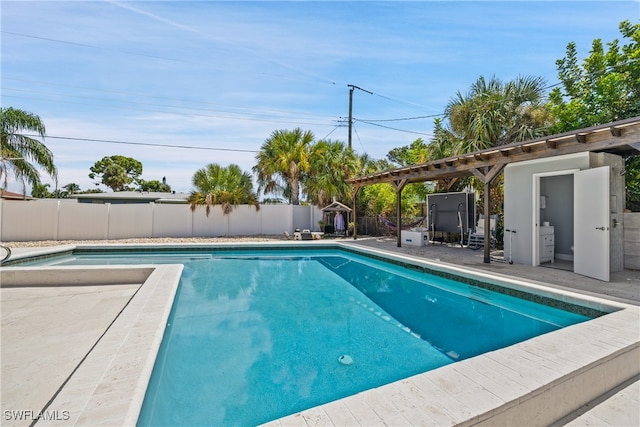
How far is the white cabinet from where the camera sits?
22.7 feet

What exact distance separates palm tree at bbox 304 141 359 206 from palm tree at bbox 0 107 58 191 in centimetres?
1035

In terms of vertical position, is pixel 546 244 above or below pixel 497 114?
below

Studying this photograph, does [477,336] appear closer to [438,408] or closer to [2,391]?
[438,408]

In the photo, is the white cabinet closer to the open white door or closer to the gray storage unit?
the open white door

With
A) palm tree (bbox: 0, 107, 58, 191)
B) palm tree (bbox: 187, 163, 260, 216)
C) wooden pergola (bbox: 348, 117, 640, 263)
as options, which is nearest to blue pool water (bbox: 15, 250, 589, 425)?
wooden pergola (bbox: 348, 117, 640, 263)

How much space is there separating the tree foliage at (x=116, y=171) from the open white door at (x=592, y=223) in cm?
3364

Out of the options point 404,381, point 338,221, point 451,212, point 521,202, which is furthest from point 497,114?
point 404,381

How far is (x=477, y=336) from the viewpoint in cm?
390

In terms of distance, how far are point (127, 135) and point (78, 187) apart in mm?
26833

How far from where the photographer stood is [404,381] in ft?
6.85

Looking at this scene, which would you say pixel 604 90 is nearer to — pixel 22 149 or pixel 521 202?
pixel 521 202

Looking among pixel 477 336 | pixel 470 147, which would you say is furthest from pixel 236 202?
pixel 477 336

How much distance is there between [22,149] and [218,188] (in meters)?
7.00

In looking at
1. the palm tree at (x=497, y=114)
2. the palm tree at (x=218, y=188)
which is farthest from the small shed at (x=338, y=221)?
the palm tree at (x=497, y=114)
